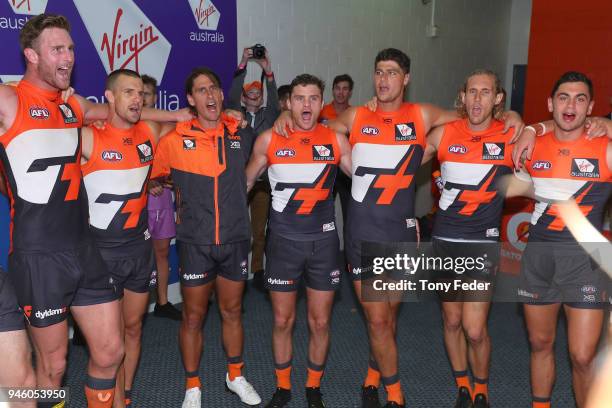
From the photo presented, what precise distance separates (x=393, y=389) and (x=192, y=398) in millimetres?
1113

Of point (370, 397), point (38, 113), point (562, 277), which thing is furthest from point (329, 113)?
point (38, 113)

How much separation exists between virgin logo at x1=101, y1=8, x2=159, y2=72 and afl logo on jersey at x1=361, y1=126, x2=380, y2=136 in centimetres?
210

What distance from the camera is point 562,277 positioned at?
2.78m

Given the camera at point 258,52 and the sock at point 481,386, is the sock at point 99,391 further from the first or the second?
the camera at point 258,52

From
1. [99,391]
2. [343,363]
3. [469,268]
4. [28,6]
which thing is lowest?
[343,363]

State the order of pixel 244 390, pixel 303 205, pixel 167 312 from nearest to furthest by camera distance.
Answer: pixel 303 205 → pixel 244 390 → pixel 167 312

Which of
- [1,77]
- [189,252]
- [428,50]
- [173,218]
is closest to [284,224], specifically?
[189,252]

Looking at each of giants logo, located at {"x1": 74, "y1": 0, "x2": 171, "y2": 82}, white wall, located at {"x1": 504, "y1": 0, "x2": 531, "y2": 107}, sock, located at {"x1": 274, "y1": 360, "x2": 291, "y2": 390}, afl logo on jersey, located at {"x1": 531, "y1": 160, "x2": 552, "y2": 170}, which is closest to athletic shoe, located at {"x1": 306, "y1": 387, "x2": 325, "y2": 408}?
sock, located at {"x1": 274, "y1": 360, "x2": 291, "y2": 390}

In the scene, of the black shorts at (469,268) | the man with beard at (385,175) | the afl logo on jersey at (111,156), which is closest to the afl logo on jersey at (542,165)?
the man with beard at (385,175)

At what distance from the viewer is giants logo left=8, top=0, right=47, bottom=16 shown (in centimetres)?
359

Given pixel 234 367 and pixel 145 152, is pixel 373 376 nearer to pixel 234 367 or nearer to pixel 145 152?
pixel 234 367

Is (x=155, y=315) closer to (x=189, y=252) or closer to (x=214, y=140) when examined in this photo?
(x=189, y=252)

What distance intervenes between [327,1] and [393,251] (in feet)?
12.0

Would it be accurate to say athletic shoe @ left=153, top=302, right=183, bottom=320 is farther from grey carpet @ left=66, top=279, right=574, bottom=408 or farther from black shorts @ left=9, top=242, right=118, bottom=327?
black shorts @ left=9, top=242, right=118, bottom=327
